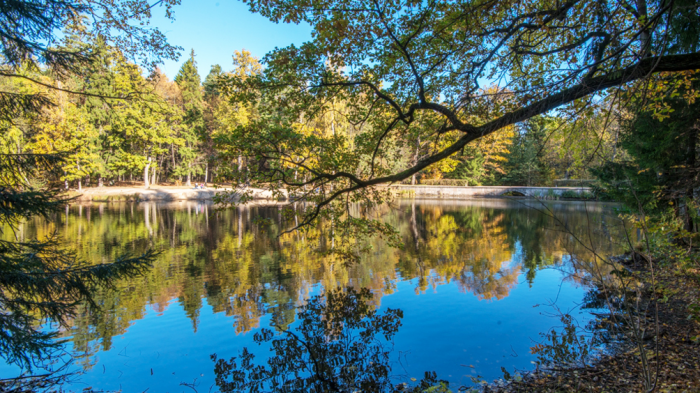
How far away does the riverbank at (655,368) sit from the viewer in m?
3.82

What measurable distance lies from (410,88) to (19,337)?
227 inches

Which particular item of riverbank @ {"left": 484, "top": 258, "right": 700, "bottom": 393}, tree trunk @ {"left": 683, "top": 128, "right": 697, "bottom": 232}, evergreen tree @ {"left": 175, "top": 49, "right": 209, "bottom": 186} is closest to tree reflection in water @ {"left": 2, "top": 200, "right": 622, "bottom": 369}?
riverbank @ {"left": 484, "top": 258, "right": 700, "bottom": 393}

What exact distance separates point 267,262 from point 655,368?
9.68 meters

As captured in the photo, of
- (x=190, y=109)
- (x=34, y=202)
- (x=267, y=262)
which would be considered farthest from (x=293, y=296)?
(x=190, y=109)

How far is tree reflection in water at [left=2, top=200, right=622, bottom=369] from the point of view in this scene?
770 centimetres

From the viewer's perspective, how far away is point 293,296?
Result: 865cm

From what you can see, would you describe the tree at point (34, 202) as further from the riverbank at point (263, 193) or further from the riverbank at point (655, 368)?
the riverbank at point (263, 193)

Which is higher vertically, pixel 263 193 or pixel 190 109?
pixel 190 109

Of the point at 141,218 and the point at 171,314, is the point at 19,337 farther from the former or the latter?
the point at 141,218

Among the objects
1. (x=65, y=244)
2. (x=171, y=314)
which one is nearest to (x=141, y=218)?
(x=65, y=244)

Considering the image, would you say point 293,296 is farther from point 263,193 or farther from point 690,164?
point 263,193

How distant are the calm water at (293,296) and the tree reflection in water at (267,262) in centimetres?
4

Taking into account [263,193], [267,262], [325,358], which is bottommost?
[325,358]

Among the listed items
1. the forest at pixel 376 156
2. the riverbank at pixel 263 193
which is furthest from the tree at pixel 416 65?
the riverbank at pixel 263 193
